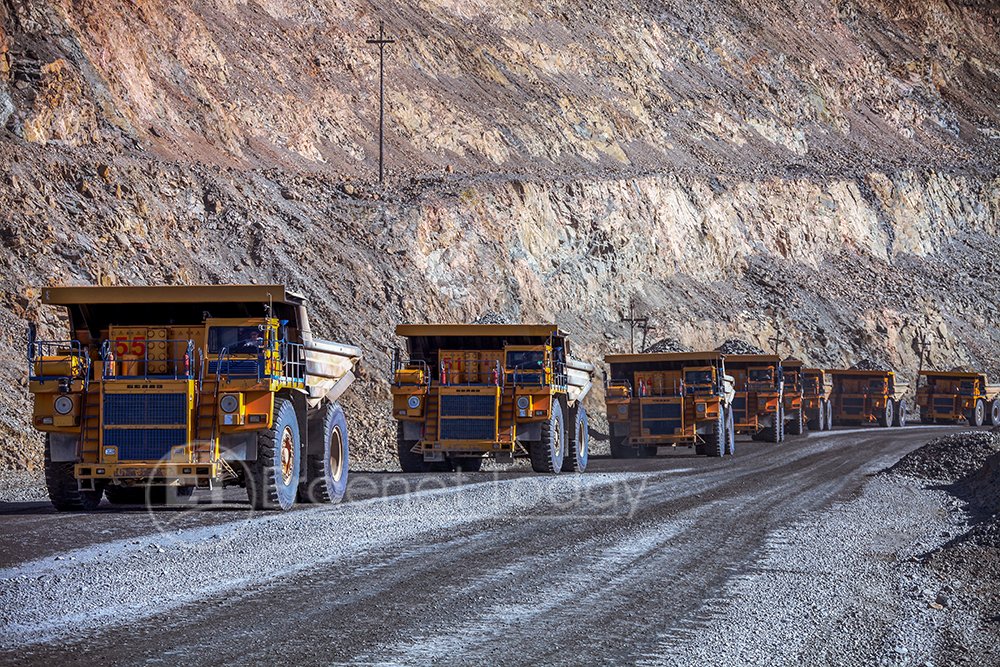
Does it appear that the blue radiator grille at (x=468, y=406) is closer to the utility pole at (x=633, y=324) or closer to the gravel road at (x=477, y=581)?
the gravel road at (x=477, y=581)

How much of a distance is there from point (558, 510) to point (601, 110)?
50175 millimetres

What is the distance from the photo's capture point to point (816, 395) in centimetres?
4494

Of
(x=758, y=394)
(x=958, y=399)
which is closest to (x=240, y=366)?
(x=758, y=394)

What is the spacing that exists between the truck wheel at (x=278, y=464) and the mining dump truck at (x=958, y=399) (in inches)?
1610

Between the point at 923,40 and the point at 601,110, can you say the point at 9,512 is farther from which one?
the point at 923,40

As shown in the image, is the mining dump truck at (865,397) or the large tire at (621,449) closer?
the large tire at (621,449)

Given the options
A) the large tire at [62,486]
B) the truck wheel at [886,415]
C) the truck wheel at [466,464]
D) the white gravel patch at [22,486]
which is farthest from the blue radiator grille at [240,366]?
the truck wheel at [886,415]

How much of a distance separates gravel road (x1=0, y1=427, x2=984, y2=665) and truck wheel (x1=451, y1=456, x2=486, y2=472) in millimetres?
6640

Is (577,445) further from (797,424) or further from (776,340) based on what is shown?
(776,340)

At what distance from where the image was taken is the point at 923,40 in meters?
96.0

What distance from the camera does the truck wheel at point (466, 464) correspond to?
24422 mm

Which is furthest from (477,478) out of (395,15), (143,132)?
(395,15)

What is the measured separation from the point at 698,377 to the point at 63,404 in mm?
18607

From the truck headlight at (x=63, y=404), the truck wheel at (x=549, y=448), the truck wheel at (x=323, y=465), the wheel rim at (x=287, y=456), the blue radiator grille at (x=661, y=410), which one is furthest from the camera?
the blue radiator grille at (x=661, y=410)
